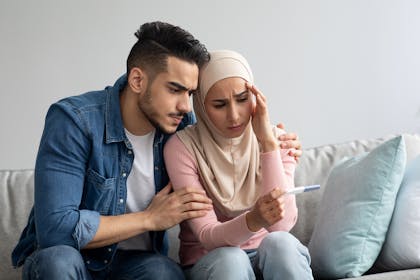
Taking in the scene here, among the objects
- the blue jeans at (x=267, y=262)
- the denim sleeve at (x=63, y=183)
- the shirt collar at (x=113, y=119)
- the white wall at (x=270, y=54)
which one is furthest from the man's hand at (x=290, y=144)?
the white wall at (x=270, y=54)

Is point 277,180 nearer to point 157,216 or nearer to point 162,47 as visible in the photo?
point 157,216

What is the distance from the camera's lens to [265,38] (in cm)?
344

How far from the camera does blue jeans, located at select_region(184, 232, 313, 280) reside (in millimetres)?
1899

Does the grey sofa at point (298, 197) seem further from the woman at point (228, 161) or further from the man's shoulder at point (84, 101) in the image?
the man's shoulder at point (84, 101)

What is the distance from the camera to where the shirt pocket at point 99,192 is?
212cm

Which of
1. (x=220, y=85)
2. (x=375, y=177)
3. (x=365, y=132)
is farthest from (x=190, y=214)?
(x=365, y=132)

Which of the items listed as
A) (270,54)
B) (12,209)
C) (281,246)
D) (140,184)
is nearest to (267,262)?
(281,246)

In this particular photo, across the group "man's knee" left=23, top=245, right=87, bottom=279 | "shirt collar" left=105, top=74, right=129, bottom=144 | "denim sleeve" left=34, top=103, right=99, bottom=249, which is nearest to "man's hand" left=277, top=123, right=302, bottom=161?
"shirt collar" left=105, top=74, right=129, bottom=144

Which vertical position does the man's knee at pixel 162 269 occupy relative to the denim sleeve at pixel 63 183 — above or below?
below

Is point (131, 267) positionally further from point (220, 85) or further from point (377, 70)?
point (377, 70)

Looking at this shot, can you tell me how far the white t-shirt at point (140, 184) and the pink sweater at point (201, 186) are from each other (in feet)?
0.21

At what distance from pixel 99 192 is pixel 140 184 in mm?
144

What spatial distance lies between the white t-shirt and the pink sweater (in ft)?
0.21

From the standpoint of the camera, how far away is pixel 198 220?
2.13 m
